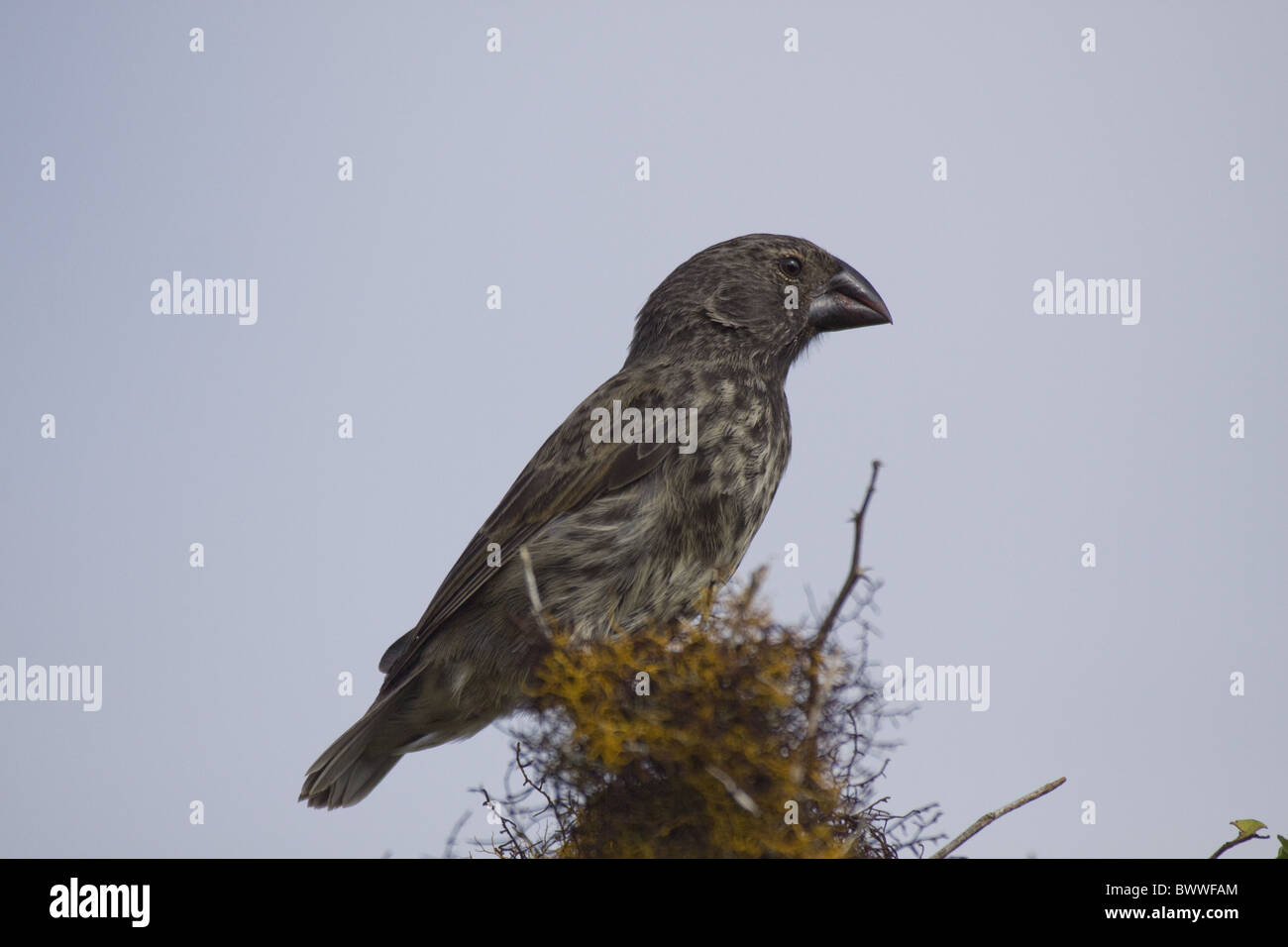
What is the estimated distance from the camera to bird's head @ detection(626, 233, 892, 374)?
558 cm

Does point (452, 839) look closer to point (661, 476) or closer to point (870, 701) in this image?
point (870, 701)

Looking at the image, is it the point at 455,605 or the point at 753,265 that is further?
the point at 753,265

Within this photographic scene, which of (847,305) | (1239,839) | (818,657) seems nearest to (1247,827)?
(1239,839)

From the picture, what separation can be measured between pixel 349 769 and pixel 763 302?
2.50 meters

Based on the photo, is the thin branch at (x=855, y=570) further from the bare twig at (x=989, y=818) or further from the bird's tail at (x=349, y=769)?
the bird's tail at (x=349, y=769)

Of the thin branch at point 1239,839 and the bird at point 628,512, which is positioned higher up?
the bird at point 628,512

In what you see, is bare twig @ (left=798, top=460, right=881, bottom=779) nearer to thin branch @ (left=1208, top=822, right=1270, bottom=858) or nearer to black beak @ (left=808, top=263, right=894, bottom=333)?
thin branch @ (left=1208, top=822, right=1270, bottom=858)

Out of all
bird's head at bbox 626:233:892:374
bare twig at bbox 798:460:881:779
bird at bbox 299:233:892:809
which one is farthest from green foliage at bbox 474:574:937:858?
bird's head at bbox 626:233:892:374

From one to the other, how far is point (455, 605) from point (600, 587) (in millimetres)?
Answer: 604

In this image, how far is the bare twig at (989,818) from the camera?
3.01 metres

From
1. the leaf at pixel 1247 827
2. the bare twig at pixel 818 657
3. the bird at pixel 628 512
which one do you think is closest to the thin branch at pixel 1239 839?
the leaf at pixel 1247 827

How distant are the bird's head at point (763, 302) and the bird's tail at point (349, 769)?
1.95m
